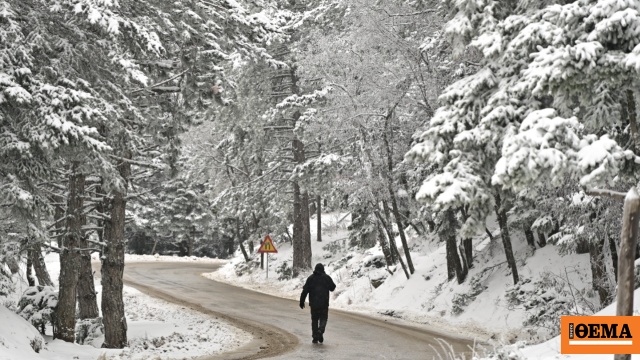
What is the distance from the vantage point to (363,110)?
20.0 m

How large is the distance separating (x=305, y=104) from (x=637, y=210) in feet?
70.1

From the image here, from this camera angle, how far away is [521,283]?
16.2m

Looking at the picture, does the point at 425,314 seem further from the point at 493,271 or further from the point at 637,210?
the point at 637,210

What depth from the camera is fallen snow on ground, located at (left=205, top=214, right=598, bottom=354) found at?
46.6 ft

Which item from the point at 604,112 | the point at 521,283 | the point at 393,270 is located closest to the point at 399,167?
the point at 393,270

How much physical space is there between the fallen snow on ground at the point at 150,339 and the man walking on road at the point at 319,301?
179 cm

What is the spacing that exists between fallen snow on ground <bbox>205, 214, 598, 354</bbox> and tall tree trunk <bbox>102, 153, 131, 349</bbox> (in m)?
7.42

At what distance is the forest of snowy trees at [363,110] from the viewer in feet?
24.7

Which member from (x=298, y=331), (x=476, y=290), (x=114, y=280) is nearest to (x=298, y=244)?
(x=476, y=290)

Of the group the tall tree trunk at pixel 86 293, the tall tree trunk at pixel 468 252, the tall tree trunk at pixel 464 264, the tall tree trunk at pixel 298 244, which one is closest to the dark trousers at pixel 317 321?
the tall tree trunk at pixel 86 293

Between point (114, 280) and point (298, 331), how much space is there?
4.59m

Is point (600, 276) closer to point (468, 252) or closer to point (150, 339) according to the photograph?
point (468, 252)

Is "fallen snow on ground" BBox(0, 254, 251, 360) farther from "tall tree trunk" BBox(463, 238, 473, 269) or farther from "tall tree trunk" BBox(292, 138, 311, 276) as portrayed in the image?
"tall tree trunk" BBox(292, 138, 311, 276)

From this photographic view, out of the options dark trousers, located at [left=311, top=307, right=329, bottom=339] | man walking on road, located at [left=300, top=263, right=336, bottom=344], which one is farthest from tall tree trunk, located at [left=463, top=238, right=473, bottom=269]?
dark trousers, located at [left=311, top=307, right=329, bottom=339]
